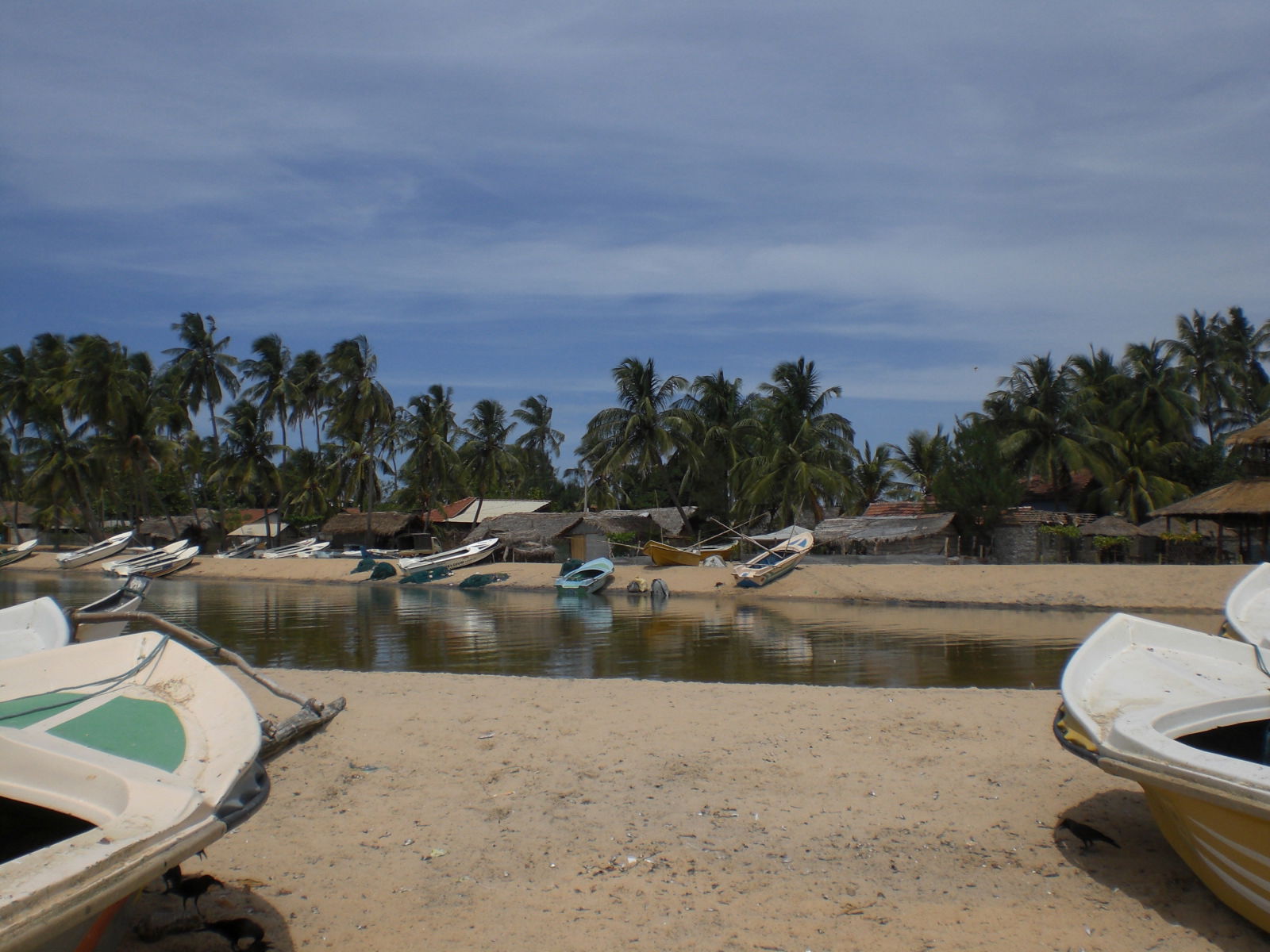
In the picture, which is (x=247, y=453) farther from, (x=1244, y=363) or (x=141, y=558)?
(x=1244, y=363)

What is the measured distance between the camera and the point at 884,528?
35.1 metres

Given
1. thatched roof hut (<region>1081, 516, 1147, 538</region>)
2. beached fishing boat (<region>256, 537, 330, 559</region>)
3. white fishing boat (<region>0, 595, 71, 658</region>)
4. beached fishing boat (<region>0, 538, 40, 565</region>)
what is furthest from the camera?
beached fishing boat (<region>0, 538, 40, 565</region>)

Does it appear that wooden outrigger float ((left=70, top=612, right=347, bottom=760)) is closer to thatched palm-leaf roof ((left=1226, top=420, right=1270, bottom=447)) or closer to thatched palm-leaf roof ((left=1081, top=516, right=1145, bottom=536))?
thatched palm-leaf roof ((left=1226, top=420, right=1270, bottom=447))

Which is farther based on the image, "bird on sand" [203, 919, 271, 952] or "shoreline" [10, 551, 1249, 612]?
"shoreline" [10, 551, 1249, 612]

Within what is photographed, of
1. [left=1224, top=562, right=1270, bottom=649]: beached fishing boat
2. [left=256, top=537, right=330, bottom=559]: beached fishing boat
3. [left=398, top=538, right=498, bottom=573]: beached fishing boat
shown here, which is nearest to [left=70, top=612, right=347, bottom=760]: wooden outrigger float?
[left=1224, top=562, right=1270, bottom=649]: beached fishing boat

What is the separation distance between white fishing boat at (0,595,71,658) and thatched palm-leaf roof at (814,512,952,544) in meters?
30.8

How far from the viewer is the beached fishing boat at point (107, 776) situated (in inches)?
106

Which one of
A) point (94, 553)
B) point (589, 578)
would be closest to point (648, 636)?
point (589, 578)

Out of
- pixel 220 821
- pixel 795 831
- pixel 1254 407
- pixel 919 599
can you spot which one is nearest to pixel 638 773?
pixel 795 831

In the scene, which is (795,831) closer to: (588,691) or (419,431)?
(588,691)

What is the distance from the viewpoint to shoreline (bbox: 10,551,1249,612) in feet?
79.0

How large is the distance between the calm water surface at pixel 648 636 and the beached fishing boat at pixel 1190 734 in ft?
20.5

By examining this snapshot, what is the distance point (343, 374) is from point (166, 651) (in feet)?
159

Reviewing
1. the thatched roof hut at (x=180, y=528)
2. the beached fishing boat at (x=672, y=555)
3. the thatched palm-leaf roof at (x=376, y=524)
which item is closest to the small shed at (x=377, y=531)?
the thatched palm-leaf roof at (x=376, y=524)
